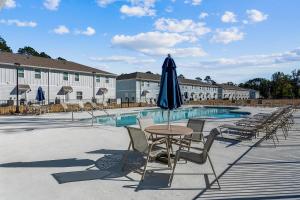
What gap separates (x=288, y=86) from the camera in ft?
240

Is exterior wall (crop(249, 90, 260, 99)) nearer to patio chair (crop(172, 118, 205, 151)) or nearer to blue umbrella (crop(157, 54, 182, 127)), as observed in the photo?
patio chair (crop(172, 118, 205, 151))

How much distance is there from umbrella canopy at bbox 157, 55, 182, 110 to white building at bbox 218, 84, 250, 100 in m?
64.4

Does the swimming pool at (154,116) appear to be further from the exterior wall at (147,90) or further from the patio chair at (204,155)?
the exterior wall at (147,90)

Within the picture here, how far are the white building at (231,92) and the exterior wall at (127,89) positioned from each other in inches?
1238

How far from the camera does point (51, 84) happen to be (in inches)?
1208

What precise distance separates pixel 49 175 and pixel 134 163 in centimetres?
186

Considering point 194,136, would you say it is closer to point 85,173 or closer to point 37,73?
point 85,173

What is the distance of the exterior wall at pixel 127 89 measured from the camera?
46500 mm

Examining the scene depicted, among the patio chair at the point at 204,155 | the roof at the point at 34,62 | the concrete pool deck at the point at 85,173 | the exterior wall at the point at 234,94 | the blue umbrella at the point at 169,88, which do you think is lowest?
the concrete pool deck at the point at 85,173

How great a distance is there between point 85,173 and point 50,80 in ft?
88.9

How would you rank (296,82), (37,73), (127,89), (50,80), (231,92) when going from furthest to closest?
(296,82), (231,92), (127,89), (50,80), (37,73)

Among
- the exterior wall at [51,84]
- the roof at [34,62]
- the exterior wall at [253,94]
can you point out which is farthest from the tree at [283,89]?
the roof at [34,62]

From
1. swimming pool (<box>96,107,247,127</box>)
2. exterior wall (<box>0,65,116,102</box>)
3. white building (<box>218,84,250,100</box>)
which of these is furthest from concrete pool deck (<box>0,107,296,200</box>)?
white building (<box>218,84,250,100</box>)

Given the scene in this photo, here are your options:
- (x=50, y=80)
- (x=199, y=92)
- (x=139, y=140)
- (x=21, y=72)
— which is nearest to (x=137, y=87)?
(x=50, y=80)
